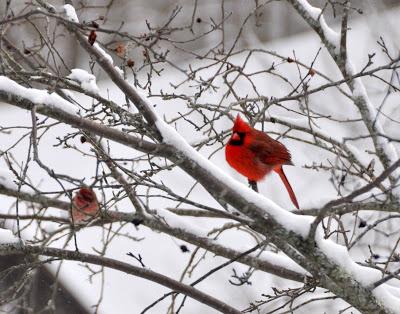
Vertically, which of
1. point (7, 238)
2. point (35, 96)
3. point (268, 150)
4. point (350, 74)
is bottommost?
point (7, 238)

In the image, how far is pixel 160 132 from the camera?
2.91 metres

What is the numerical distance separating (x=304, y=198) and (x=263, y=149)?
2.28 meters

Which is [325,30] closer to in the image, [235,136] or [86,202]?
[235,136]

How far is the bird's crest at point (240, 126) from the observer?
160 inches

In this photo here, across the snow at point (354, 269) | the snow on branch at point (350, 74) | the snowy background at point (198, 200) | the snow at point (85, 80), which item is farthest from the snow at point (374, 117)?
the snow at point (85, 80)

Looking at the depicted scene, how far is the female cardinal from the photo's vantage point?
415 cm

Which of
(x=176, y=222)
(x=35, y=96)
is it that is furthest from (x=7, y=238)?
(x=35, y=96)

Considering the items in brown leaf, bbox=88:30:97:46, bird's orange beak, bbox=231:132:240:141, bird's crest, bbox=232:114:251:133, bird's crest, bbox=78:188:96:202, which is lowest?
bird's crest, bbox=78:188:96:202

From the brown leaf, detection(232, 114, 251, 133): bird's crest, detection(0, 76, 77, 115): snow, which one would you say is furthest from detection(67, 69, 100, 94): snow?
detection(232, 114, 251, 133): bird's crest

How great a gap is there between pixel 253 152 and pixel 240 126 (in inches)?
7.5

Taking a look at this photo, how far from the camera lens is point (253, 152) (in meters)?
4.21

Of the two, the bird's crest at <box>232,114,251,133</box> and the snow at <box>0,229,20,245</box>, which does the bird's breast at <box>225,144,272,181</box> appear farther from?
the snow at <box>0,229,20,245</box>

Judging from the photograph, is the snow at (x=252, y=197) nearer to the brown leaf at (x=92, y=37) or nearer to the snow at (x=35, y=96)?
the snow at (x=35, y=96)

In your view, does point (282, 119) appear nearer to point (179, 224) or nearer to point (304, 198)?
point (179, 224)
